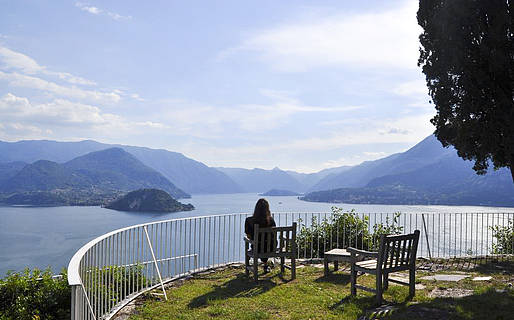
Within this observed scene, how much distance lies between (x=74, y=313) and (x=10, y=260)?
44.5 meters

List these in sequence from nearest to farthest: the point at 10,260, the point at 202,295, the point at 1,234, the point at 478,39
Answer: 1. the point at 202,295
2. the point at 478,39
3. the point at 10,260
4. the point at 1,234

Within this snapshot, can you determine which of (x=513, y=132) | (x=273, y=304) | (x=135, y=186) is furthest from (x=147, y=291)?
(x=135, y=186)

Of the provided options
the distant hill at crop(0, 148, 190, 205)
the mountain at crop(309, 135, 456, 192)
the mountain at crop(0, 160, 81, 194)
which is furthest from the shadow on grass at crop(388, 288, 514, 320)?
the mountain at crop(309, 135, 456, 192)

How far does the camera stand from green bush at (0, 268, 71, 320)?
584 centimetres

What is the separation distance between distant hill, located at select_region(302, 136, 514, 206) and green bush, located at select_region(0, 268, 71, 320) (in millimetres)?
84200

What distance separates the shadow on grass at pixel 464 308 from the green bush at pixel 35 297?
4796 mm

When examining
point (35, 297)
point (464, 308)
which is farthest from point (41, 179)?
point (464, 308)

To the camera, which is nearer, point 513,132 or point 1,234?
point 513,132

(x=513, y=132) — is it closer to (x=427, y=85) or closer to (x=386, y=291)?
(x=427, y=85)

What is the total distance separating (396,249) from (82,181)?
529 feet

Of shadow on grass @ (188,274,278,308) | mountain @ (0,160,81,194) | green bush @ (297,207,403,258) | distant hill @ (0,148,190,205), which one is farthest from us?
mountain @ (0,160,81,194)

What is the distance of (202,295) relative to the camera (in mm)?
5707

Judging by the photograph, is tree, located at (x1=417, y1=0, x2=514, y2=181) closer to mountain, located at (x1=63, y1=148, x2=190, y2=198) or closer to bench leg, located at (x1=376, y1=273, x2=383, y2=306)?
bench leg, located at (x1=376, y1=273, x2=383, y2=306)

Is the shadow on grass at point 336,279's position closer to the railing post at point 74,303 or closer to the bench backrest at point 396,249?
the bench backrest at point 396,249
